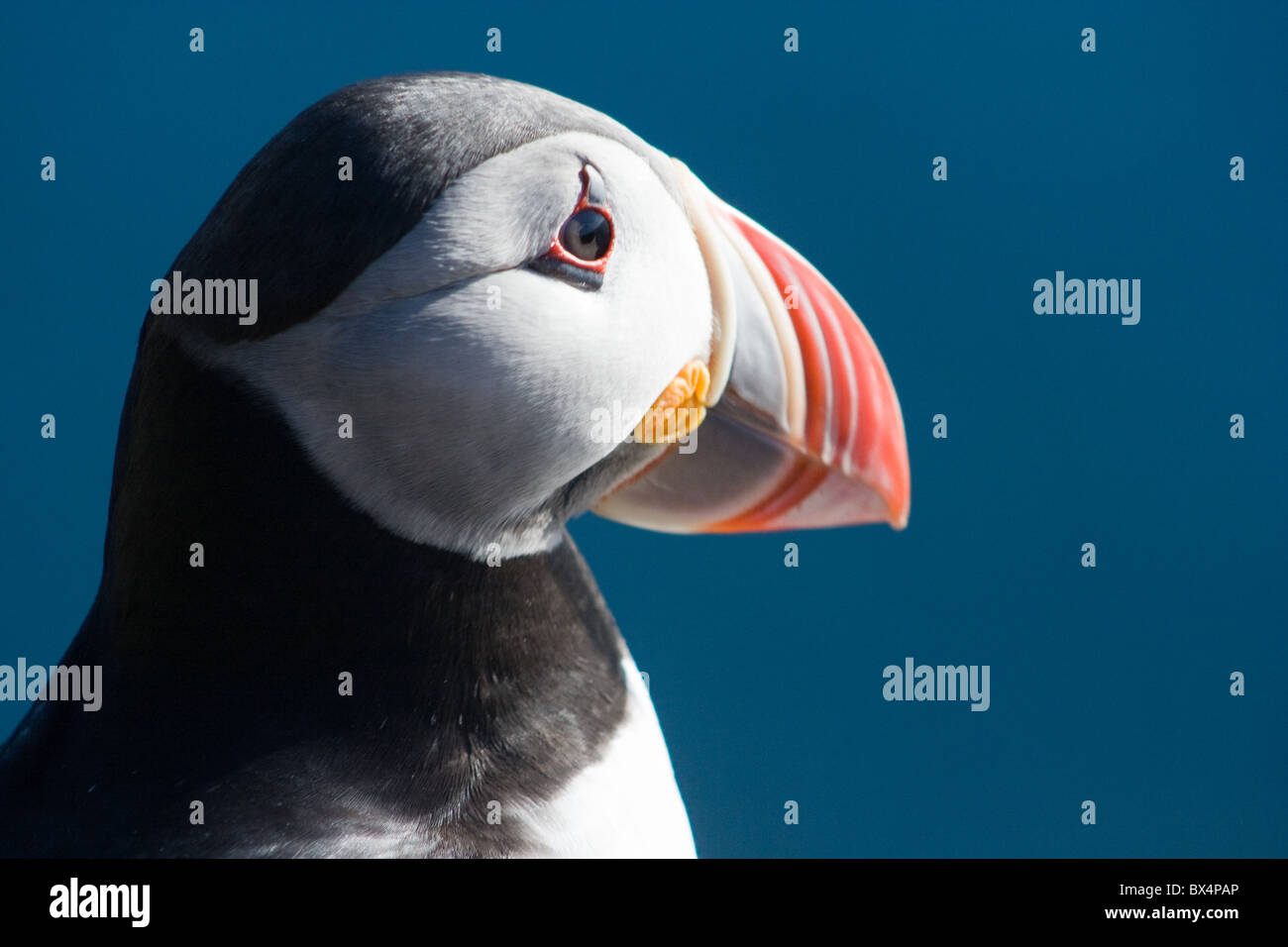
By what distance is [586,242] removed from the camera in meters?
1.03

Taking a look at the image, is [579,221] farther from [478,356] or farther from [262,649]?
[262,649]

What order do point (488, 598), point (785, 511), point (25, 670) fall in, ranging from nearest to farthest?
point (488, 598), point (785, 511), point (25, 670)

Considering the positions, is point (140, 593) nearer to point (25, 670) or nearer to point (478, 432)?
point (478, 432)

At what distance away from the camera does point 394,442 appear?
3.26ft

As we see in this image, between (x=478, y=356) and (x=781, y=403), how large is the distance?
359 millimetres

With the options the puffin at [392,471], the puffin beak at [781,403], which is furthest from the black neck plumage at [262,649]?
the puffin beak at [781,403]

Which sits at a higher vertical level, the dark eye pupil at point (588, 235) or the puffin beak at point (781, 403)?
the dark eye pupil at point (588, 235)

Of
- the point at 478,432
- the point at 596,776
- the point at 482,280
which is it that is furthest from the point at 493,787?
the point at 482,280

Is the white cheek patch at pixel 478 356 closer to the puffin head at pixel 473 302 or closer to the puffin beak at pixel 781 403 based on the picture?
the puffin head at pixel 473 302

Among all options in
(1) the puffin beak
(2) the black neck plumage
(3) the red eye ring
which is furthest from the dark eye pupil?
(2) the black neck plumage

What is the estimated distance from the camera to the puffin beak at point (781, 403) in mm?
1197

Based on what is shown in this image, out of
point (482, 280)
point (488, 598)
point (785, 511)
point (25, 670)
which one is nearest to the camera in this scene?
point (482, 280)
